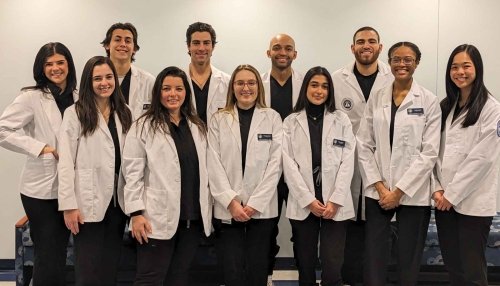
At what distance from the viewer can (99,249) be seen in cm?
258

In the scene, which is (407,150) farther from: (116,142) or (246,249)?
(116,142)

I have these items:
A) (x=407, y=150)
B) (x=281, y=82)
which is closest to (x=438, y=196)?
(x=407, y=150)

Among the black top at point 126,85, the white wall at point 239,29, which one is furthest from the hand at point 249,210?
the white wall at point 239,29

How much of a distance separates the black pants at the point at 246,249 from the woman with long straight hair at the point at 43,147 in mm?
915

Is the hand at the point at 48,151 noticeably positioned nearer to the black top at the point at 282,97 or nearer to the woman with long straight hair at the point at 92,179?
the woman with long straight hair at the point at 92,179

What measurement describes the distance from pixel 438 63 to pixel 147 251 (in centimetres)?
295

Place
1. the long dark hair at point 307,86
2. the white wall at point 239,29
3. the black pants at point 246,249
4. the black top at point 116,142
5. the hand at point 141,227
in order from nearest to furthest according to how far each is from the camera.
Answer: the hand at point 141,227 < the black top at point 116,142 < the black pants at point 246,249 < the long dark hair at point 307,86 < the white wall at point 239,29

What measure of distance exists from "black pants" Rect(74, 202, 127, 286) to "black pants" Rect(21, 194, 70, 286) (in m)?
0.14

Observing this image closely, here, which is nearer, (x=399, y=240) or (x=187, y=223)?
(x=187, y=223)

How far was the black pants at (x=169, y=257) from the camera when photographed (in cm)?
253

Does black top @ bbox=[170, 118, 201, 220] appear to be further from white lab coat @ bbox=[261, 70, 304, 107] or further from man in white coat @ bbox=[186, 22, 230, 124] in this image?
white lab coat @ bbox=[261, 70, 304, 107]

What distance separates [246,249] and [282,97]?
3.68ft

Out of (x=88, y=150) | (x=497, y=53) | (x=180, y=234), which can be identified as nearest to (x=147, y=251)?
(x=180, y=234)

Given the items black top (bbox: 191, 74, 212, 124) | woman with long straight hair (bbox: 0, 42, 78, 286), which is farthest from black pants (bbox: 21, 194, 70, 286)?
black top (bbox: 191, 74, 212, 124)
